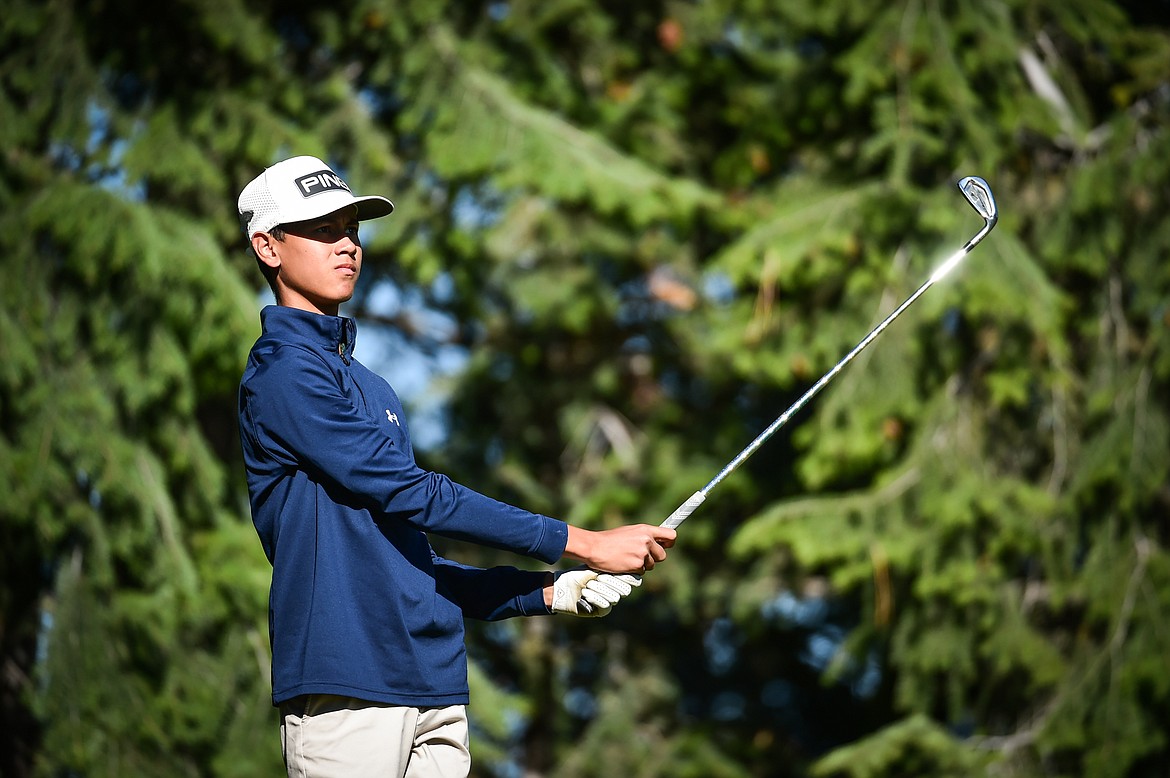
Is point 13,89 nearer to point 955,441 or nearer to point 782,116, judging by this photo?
point 782,116

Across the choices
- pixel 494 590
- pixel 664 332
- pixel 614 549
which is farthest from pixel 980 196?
pixel 664 332

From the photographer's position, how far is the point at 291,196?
7.88 feet

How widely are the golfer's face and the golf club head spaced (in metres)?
1.67

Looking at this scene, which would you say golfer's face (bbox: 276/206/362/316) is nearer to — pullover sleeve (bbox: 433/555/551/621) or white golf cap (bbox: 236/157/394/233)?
white golf cap (bbox: 236/157/394/233)

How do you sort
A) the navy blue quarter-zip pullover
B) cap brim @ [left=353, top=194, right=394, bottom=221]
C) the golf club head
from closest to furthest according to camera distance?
1. the navy blue quarter-zip pullover
2. cap brim @ [left=353, top=194, right=394, bottom=221]
3. the golf club head

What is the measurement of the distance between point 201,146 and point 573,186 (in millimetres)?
1845

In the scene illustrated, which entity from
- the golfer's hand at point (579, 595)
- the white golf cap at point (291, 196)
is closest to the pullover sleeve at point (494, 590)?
the golfer's hand at point (579, 595)

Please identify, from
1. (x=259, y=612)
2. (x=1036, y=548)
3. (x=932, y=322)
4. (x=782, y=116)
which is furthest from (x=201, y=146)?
(x=1036, y=548)

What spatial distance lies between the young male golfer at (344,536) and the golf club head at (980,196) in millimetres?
1383

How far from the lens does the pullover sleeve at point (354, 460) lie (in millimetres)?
2201

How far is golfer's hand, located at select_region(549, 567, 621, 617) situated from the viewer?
2420mm

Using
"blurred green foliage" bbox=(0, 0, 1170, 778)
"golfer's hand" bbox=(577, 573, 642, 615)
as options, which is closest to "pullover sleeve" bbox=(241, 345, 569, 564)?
"golfer's hand" bbox=(577, 573, 642, 615)

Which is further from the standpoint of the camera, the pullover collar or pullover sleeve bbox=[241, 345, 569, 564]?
the pullover collar

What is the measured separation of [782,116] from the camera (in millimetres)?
7242
